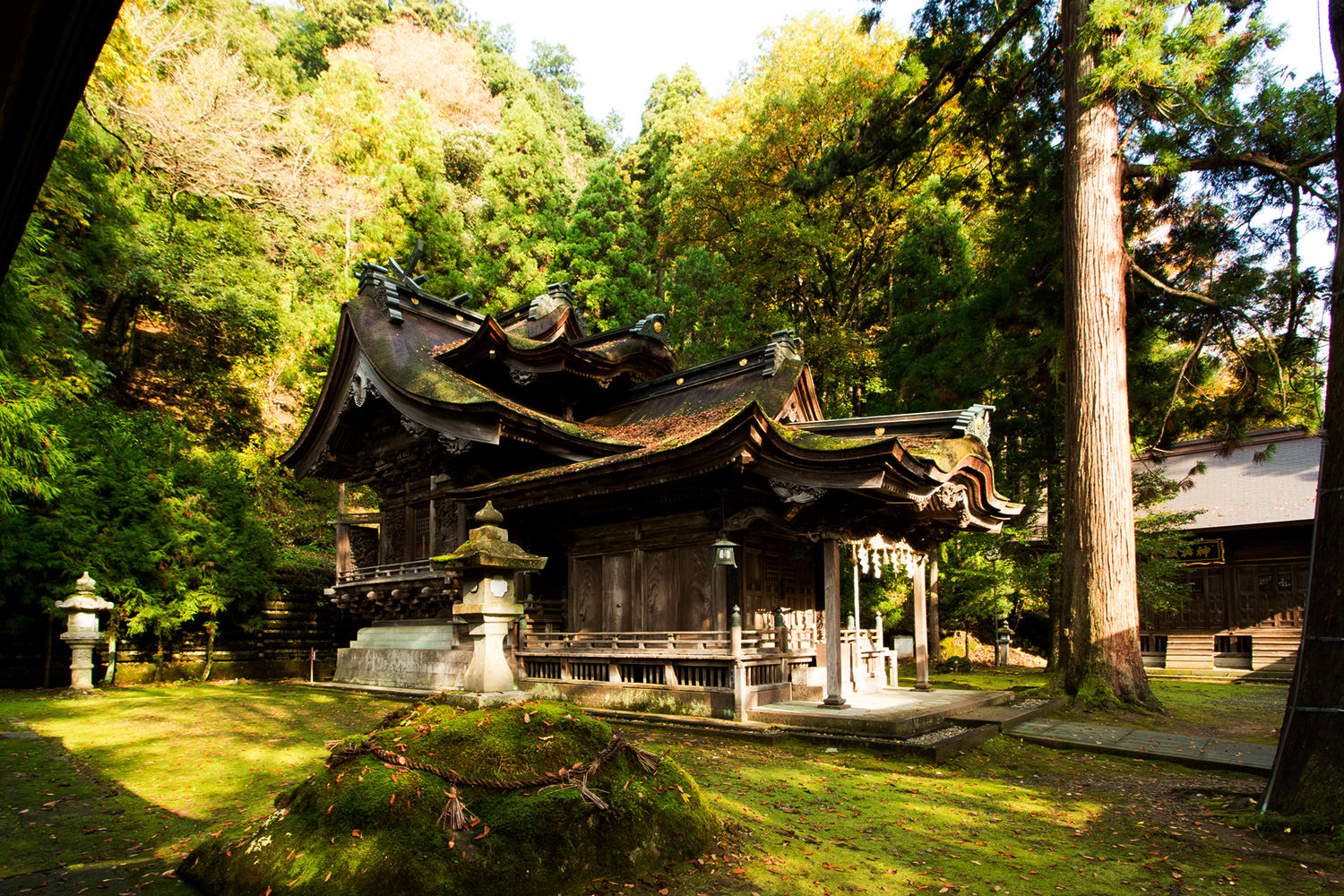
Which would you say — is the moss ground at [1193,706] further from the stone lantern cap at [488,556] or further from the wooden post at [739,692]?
the stone lantern cap at [488,556]

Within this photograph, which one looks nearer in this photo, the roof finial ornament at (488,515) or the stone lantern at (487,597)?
the stone lantern at (487,597)

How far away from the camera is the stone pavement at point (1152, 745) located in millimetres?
7895

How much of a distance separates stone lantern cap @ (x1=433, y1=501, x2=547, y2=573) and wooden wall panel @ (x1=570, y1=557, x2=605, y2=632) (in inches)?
196

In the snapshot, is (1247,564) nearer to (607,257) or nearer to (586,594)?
(586,594)

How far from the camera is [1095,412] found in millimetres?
11820

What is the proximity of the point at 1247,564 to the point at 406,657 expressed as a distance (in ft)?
79.3

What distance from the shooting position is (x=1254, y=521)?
70.1 feet

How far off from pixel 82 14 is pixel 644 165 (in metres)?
36.4

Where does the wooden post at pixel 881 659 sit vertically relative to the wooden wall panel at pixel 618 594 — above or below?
below

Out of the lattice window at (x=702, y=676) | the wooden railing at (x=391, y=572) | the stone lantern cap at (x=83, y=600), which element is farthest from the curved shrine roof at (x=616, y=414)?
the stone lantern cap at (x=83, y=600)

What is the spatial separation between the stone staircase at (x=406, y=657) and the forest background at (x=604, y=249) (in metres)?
3.00

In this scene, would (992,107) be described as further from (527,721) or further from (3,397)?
(3,397)

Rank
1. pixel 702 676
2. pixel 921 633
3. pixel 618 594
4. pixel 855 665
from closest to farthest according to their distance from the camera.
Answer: pixel 702 676
pixel 855 665
pixel 618 594
pixel 921 633

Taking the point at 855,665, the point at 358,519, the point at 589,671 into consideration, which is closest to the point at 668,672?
the point at 589,671
